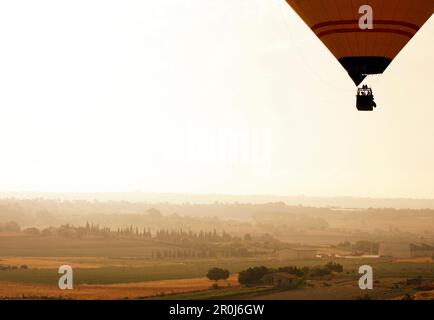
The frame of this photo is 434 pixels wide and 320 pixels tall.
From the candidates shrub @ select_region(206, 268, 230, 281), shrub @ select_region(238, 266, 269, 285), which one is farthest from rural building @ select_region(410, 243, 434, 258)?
shrub @ select_region(206, 268, 230, 281)

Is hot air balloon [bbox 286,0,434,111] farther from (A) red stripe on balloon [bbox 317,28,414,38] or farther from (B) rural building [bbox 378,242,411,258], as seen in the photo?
(B) rural building [bbox 378,242,411,258]

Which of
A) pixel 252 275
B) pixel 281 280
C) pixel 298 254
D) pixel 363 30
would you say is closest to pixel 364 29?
pixel 363 30

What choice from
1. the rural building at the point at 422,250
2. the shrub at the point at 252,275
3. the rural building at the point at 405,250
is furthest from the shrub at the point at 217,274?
the rural building at the point at 422,250

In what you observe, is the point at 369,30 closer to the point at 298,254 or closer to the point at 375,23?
the point at 375,23

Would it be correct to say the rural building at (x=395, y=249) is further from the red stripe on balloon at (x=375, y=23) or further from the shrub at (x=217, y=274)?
the red stripe on balloon at (x=375, y=23)
